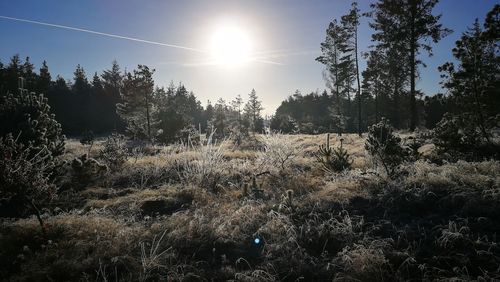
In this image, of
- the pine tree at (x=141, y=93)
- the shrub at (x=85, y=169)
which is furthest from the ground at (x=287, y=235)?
A: the pine tree at (x=141, y=93)

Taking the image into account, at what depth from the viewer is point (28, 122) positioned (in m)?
10.4

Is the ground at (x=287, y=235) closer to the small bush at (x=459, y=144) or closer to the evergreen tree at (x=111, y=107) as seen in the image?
the small bush at (x=459, y=144)

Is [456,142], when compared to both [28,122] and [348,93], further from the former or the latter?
[348,93]

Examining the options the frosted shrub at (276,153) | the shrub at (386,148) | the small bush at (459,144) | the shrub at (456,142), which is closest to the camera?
the shrub at (386,148)

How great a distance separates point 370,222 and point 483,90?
31.2ft

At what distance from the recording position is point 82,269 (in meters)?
5.52

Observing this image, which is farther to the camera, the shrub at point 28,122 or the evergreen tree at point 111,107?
the evergreen tree at point 111,107

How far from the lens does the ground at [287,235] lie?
523 cm

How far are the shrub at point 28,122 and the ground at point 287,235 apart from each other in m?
2.35

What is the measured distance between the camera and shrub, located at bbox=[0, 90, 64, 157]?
1030 centimetres

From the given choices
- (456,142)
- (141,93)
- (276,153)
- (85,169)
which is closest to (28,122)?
(85,169)

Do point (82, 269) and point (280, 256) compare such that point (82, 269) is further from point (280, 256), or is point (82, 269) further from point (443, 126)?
point (443, 126)

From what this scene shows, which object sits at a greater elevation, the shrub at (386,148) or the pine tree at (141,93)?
the pine tree at (141,93)

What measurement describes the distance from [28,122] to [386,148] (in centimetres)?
1052
